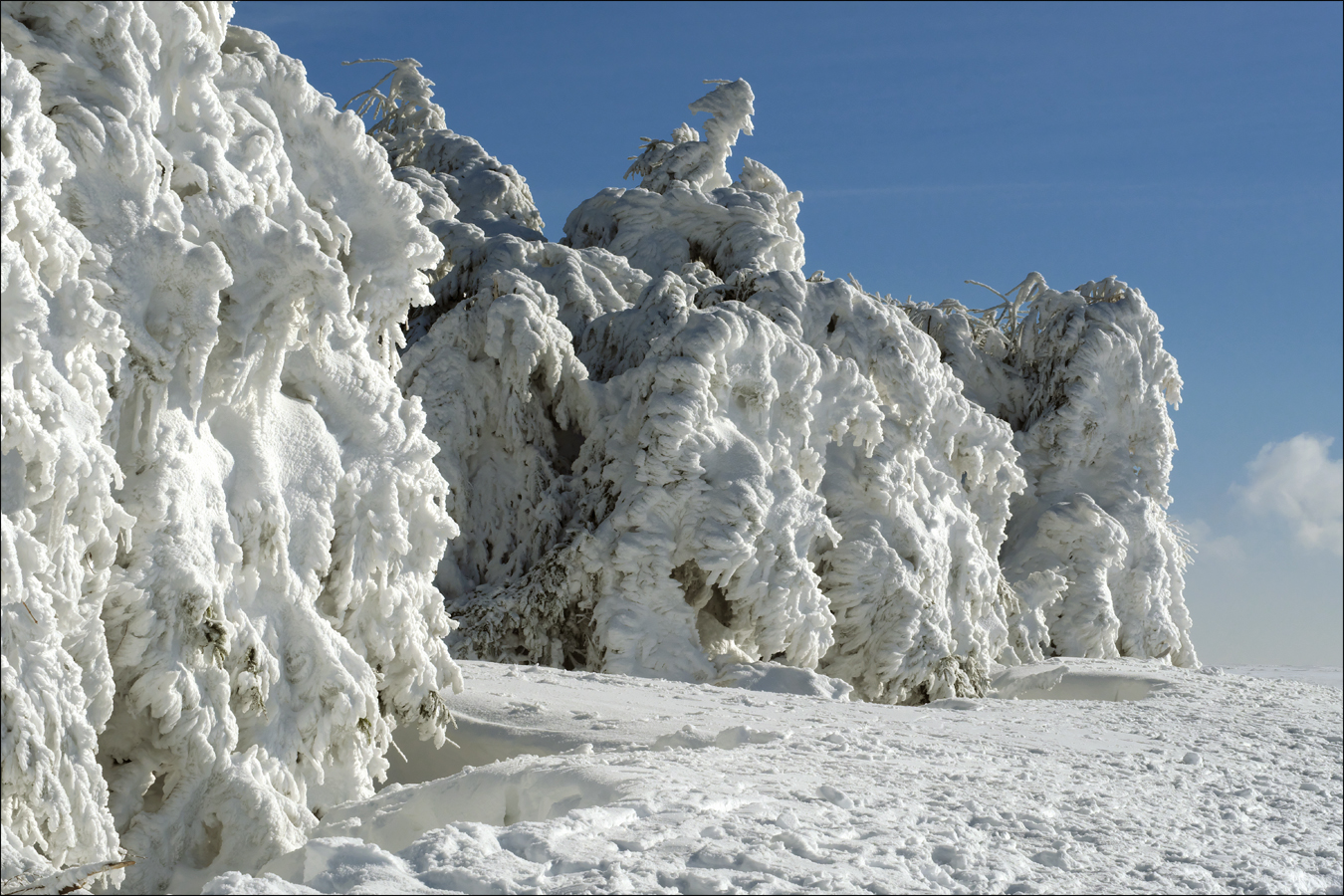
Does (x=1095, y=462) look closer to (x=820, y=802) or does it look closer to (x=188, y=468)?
(x=820, y=802)

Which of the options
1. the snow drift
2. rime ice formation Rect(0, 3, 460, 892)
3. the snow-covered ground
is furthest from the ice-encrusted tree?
rime ice formation Rect(0, 3, 460, 892)

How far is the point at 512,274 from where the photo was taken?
468 inches

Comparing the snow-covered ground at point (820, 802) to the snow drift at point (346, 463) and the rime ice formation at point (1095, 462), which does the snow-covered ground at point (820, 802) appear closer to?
the snow drift at point (346, 463)

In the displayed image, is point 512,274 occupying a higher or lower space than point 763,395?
higher

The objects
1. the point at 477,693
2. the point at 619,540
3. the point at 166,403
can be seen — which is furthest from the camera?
the point at 619,540

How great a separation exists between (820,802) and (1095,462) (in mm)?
12683

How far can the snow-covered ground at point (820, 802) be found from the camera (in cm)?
388

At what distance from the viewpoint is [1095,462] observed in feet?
53.6

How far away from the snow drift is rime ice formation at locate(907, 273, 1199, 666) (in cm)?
133

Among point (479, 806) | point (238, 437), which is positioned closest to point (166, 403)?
point (238, 437)

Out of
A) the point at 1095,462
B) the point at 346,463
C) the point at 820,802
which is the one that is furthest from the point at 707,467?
the point at 1095,462

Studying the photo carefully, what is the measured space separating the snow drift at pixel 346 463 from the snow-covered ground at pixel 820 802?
74 centimetres

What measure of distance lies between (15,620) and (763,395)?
7.45m

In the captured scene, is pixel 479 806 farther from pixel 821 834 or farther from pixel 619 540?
pixel 619 540
